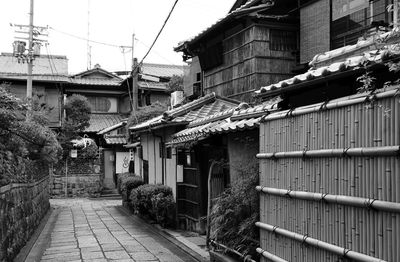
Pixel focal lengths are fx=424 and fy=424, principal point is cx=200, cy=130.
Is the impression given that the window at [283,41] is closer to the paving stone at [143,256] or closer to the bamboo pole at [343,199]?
the paving stone at [143,256]

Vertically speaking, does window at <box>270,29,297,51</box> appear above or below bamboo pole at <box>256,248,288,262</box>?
above

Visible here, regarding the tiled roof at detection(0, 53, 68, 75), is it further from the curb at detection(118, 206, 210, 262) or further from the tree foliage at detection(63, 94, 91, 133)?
the curb at detection(118, 206, 210, 262)

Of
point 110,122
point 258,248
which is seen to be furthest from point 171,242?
point 110,122

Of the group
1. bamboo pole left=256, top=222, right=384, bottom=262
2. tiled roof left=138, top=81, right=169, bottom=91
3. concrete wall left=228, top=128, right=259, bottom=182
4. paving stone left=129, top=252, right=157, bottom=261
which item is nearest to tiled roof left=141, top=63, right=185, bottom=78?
tiled roof left=138, top=81, right=169, bottom=91

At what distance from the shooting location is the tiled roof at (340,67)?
4.11m

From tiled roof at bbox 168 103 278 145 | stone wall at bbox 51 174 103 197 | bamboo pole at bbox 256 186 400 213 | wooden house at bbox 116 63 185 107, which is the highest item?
wooden house at bbox 116 63 185 107

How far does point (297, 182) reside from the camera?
5977mm

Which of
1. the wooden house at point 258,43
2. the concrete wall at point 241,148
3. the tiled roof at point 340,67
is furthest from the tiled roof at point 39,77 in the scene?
the tiled roof at point 340,67

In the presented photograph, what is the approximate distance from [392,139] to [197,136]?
7773 mm

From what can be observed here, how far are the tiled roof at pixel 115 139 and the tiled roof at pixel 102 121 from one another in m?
4.44

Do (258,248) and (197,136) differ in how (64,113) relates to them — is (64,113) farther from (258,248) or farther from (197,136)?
(258,248)

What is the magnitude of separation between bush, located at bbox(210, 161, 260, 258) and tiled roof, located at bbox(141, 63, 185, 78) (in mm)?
39284

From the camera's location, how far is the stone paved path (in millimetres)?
11867

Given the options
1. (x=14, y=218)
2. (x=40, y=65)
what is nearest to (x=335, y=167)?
(x=14, y=218)
